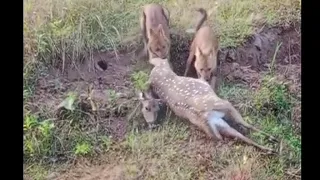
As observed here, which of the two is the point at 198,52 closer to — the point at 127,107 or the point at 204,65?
the point at 204,65

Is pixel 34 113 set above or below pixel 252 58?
below

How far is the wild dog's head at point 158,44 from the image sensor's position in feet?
5.37

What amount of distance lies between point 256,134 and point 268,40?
0.97ft

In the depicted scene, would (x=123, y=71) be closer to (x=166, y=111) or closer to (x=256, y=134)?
(x=166, y=111)

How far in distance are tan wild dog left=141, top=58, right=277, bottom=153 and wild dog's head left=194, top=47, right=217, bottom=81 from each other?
2cm

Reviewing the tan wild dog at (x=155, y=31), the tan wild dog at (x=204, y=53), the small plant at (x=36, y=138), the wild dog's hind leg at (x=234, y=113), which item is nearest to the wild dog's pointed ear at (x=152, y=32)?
the tan wild dog at (x=155, y=31)

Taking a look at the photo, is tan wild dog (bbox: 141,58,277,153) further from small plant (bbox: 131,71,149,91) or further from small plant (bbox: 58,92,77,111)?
small plant (bbox: 58,92,77,111)

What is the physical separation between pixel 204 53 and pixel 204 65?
36mm

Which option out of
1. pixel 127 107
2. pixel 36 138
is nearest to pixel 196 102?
pixel 127 107

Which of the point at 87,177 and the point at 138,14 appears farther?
the point at 138,14

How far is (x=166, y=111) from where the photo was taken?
63.1 inches

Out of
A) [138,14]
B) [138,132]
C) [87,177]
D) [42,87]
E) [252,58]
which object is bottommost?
[87,177]

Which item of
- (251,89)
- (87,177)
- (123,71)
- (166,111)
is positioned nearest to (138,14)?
(123,71)

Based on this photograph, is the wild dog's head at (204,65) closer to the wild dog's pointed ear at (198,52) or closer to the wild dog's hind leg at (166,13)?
the wild dog's pointed ear at (198,52)
